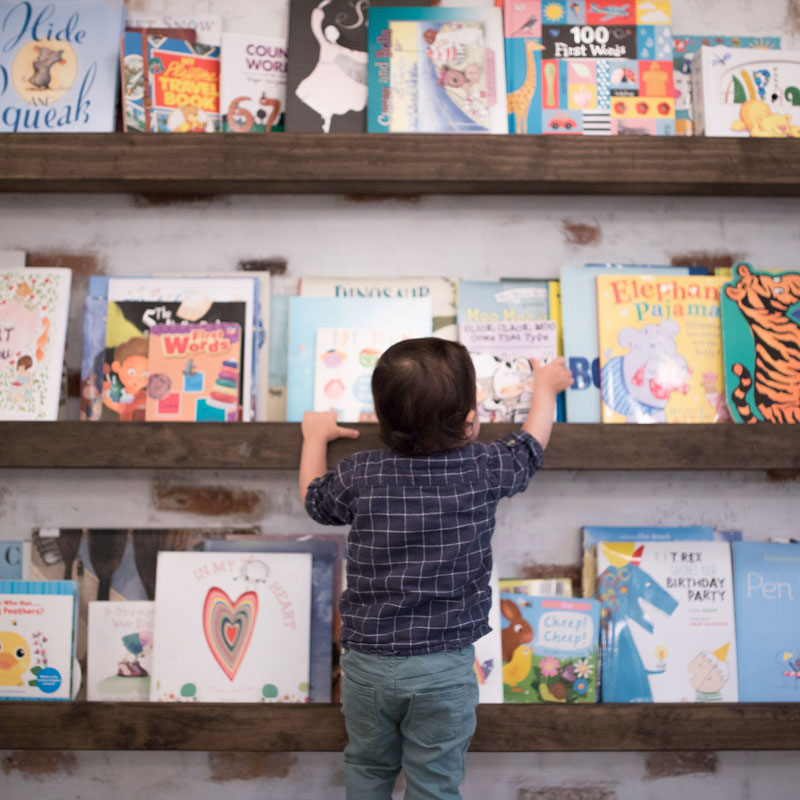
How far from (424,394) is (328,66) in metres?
0.82

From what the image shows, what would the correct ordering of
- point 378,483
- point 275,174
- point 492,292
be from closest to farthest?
point 378,483
point 275,174
point 492,292

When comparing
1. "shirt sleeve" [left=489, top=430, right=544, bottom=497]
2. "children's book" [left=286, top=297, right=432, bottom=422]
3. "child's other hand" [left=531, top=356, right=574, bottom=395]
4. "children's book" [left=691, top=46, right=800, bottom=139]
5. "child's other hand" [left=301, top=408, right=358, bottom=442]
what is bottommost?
"shirt sleeve" [left=489, top=430, right=544, bottom=497]

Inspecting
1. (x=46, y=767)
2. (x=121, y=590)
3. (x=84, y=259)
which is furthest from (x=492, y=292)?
(x=46, y=767)

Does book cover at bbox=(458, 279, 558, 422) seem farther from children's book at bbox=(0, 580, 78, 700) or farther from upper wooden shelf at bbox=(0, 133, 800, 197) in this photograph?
children's book at bbox=(0, 580, 78, 700)

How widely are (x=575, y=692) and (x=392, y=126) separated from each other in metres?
1.23

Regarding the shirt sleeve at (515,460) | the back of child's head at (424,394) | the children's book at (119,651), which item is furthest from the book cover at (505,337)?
the children's book at (119,651)

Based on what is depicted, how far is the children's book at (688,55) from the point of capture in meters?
1.63

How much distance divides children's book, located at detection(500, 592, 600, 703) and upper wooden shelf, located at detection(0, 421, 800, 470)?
33 cm

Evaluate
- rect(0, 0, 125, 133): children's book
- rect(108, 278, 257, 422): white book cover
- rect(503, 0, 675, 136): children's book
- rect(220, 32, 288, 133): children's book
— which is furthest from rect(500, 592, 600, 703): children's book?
rect(0, 0, 125, 133): children's book

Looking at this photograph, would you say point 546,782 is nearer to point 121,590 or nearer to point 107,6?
point 121,590

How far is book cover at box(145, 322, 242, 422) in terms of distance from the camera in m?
1.51

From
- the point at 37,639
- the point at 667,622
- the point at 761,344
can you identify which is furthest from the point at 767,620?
the point at 37,639

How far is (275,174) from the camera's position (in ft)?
4.86

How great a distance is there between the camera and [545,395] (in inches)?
57.8
